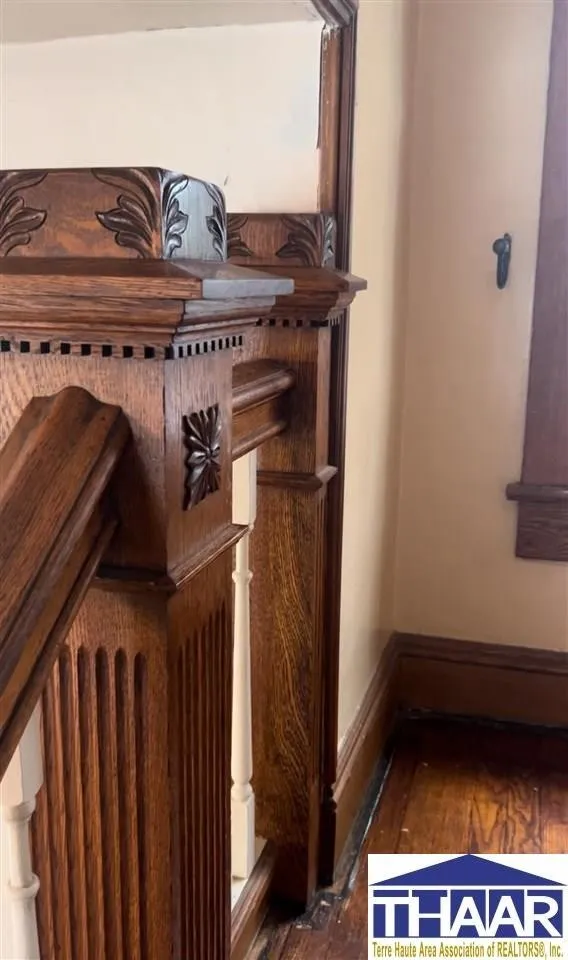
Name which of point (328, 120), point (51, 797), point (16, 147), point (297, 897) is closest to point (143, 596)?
point (51, 797)

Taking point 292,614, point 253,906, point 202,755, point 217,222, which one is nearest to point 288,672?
point 292,614

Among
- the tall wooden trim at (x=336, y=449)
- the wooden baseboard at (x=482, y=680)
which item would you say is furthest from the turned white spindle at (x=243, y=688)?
the wooden baseboard at (x=482, y=680)

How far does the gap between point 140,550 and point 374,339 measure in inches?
45.9

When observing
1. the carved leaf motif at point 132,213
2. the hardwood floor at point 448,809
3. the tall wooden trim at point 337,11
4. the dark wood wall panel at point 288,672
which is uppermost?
the tall wooden trim at point 337,11

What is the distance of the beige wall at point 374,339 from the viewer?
5.09 ft

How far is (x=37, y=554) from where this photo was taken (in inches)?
22.3

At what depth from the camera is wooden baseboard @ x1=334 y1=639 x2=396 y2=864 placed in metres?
1.63

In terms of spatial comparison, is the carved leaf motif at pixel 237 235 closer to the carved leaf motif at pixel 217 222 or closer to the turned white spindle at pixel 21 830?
the carved leaf motif at pixel 217 222

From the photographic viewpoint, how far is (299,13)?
1277 mm

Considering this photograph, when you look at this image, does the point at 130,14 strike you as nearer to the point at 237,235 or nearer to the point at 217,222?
the point at 237,235

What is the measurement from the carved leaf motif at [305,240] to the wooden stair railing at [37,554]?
711mm

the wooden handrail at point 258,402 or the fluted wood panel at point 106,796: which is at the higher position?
the wooden handrail at point 258,402

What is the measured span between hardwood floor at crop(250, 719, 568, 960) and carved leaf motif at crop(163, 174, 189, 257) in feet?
3.88

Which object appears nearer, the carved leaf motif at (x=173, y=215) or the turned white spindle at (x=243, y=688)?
the carved leaf motif at (x=173, y=215)
